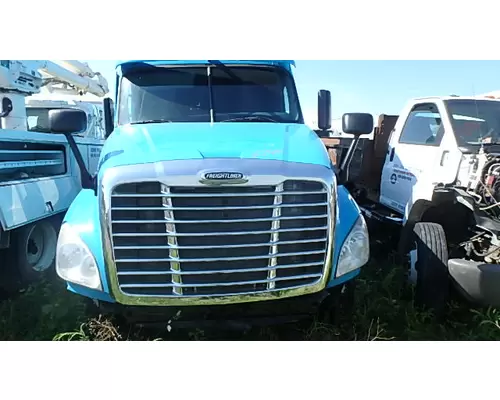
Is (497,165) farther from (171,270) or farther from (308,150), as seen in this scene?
(171,270)

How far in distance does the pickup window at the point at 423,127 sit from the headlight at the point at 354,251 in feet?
7.70

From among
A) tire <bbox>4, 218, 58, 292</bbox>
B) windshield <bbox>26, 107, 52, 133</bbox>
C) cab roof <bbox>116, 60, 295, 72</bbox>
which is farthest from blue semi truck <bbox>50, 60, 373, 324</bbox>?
windshield <bbox>26, 107, 52, 133</bbox>

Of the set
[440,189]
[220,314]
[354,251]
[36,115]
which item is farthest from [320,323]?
[36,115]

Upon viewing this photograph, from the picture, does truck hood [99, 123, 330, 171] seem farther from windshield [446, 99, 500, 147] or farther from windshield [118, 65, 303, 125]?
windshield [446, 99, 500, 147]

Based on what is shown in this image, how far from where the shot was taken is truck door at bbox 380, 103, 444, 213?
16.3 feet

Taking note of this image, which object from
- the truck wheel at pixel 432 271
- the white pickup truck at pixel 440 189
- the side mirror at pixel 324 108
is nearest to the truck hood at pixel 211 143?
A: the side mirror at pixel 324 108

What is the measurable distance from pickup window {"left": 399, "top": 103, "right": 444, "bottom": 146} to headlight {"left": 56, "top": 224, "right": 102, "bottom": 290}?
3.98 m

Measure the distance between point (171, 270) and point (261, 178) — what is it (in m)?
0.85

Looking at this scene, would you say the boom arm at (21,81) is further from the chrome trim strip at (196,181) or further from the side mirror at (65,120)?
the chrome trim strip at (196,181)

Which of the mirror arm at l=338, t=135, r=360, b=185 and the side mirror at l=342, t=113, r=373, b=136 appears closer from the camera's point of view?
the mirror arm at l=338, t=135, r=360, b=185

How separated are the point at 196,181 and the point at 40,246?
3261 millimetres

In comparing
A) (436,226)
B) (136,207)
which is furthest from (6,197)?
(436,226)

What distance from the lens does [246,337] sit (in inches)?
129

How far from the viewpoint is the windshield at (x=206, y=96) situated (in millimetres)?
3943
